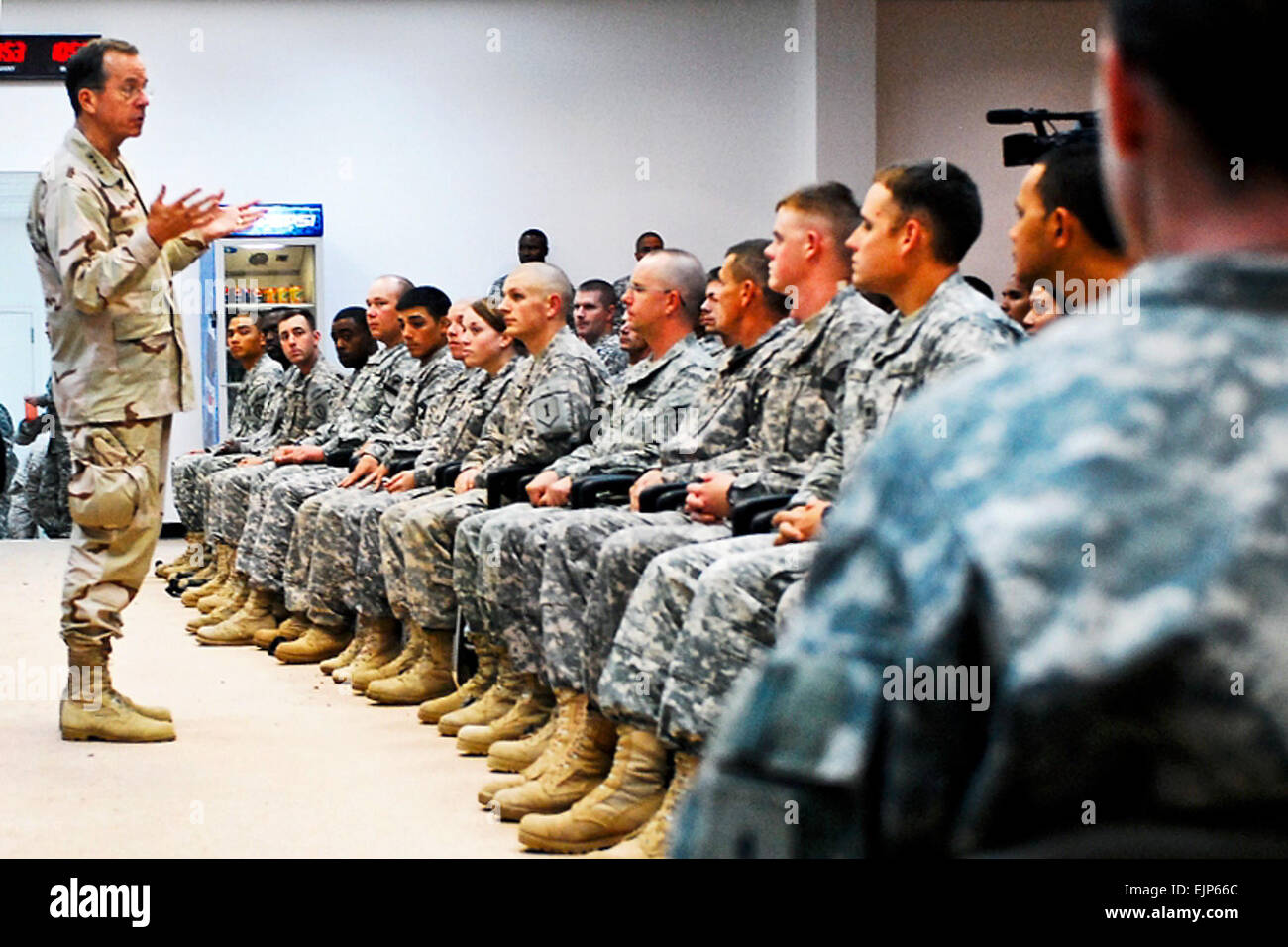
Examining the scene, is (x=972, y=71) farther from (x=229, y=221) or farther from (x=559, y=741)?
(x=559, y=741)

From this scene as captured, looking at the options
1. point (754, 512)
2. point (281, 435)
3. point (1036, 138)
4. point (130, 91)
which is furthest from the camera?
point (281, 435)

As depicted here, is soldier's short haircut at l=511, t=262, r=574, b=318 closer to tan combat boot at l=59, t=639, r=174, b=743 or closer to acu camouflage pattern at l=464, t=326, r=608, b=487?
acu camouflage pattern at l=464, t=326, r=608, b=487

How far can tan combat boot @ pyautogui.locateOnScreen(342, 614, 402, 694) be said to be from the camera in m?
5.36

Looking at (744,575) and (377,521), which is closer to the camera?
(744,575)

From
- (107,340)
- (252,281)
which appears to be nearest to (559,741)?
(107,340)

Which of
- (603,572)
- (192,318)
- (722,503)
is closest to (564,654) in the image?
(603,572)

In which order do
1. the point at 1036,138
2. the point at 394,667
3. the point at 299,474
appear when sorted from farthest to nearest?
1. the point at 299,474
2. the point at 394,667
3. the point at 1036,138

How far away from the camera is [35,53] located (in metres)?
9.83

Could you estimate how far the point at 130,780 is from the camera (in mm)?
3818

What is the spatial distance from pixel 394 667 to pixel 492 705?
2.64 feet

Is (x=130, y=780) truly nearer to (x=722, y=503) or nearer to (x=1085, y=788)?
(x=722, y=503)

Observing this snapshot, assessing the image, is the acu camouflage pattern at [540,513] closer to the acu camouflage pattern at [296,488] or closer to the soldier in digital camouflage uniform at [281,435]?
the acu camouflage pattern at [296,488]

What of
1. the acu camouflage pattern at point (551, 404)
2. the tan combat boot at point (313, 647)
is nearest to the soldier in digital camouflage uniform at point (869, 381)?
the acu camouflage pattern at point (551, 404)
